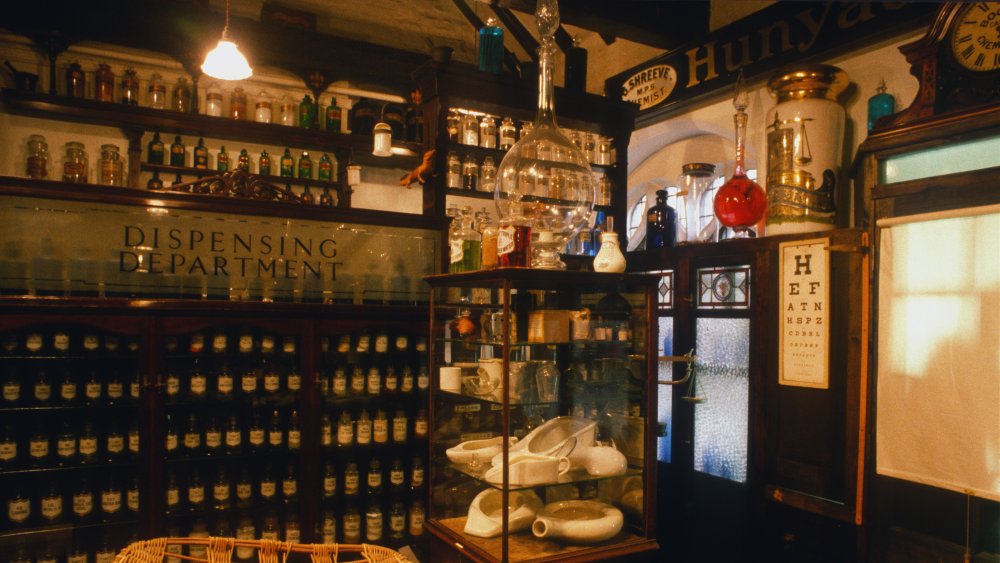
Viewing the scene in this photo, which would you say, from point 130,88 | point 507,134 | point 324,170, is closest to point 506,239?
point 507,134

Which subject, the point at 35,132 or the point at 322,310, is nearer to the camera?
the point at 322,310

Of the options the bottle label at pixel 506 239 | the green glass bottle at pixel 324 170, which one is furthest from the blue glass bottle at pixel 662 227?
the green glass bottle at pixel 324 170

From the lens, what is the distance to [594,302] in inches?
90.6

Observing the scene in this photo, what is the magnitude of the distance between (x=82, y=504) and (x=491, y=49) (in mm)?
3065

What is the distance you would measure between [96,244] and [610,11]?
3.28m

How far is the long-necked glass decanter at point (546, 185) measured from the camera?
2.24 metres

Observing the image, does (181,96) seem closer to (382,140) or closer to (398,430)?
(382,140)

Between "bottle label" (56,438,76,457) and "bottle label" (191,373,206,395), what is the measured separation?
0.52 m

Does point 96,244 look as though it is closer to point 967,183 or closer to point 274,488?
point 274,488

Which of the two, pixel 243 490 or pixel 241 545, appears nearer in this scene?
pixel 241 545

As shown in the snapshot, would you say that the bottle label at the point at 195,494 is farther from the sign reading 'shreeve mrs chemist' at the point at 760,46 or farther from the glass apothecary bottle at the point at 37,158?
the sign reading 'shreeve mrs chemist' at the point at 760,46

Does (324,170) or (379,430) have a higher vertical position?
(324,170)

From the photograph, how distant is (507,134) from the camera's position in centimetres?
402

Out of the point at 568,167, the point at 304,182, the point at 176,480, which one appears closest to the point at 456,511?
the point at 568,167
